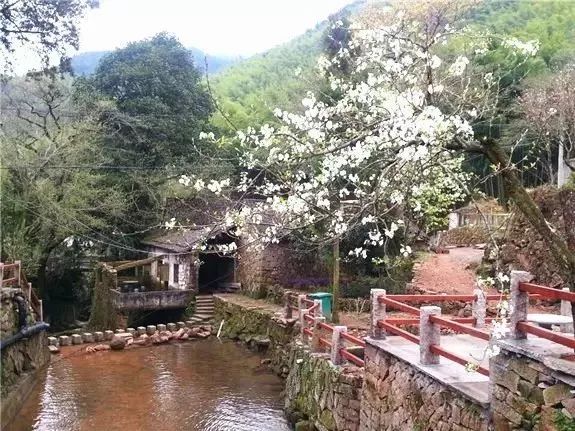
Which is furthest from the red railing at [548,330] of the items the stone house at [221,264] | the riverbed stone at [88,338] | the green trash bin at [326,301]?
the riverbed stone at [88,338]

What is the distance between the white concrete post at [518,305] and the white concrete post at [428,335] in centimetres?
150

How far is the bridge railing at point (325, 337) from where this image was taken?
9.93 m

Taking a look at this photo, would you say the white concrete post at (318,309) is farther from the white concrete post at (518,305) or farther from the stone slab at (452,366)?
the white concrete post at (518,305)

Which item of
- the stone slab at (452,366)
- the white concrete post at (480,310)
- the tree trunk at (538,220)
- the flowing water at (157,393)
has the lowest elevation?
the flowing water at (157,393)

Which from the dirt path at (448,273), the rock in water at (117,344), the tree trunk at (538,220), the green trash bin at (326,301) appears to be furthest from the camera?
the rock in water at (117,344)

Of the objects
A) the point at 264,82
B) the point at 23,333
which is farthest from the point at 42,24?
the point at 264,82

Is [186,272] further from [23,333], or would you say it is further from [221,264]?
[23,333]

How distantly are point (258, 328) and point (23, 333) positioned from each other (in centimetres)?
687

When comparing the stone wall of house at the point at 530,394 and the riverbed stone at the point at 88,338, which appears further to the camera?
the riverbed stone at the point at 88,338

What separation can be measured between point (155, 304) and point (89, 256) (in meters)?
5.17

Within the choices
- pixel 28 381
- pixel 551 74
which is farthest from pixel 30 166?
pixel 551 74

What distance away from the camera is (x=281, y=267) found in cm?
2167

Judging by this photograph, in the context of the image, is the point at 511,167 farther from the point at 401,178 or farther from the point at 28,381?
the point at 28,381

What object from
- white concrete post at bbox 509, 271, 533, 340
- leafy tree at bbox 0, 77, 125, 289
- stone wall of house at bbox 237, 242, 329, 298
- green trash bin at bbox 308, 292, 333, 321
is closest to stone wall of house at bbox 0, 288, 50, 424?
leafy tree at bbox 0, 77, 125, 289
